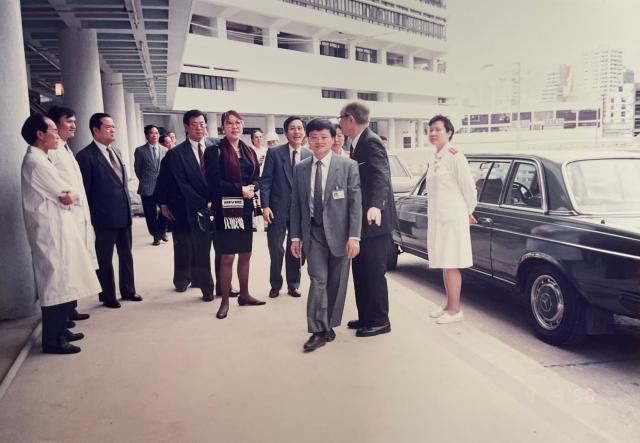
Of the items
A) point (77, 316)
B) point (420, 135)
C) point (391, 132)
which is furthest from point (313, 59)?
point (77, 316)

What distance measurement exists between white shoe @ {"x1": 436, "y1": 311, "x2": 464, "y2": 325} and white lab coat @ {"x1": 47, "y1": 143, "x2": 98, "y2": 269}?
10.2ft

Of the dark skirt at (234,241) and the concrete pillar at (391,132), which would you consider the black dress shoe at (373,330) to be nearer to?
the dark skirt at (234,241)

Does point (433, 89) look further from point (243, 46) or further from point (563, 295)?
point (563, 295)

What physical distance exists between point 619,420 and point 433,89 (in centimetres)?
6007

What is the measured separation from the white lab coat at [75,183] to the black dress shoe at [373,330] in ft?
7.46

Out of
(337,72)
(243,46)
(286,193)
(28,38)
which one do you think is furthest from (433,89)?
(286,193)

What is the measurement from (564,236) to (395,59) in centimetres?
5735

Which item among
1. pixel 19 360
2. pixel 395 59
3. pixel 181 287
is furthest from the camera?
pixel 395 59

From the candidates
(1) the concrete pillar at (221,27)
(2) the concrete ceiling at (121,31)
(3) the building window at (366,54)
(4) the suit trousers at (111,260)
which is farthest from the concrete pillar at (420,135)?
(4) the suit trousers at (111,260)

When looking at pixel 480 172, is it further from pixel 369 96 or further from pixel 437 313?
pixel 369 96

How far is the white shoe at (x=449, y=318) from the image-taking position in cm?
483

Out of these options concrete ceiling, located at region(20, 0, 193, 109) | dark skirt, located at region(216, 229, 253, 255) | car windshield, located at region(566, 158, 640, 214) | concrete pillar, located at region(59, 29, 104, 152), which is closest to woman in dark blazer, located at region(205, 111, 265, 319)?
dark skirt, located at region(216, 229, 253, 255)

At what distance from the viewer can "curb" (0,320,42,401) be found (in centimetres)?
325

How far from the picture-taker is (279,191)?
5.34 m
